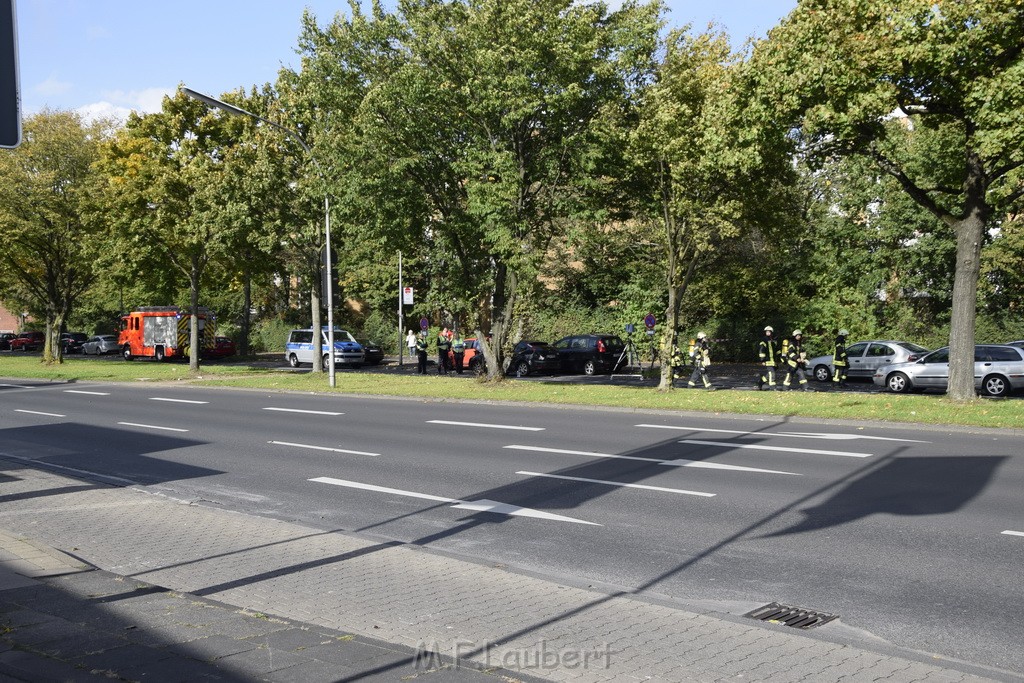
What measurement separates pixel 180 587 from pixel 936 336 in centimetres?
3405

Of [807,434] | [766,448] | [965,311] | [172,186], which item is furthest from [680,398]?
[172,186]

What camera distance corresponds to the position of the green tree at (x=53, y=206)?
129 feet

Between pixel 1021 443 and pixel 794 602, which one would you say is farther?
pixel 1021 443

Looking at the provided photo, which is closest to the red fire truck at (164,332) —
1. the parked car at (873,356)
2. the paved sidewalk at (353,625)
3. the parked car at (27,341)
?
the parked car at (27,341)

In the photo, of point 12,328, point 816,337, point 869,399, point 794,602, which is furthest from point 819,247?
point 12,328

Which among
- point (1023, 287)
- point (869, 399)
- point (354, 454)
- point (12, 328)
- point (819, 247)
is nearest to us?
point (354, 454)

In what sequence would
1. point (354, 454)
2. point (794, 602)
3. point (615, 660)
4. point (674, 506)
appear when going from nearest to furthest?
point (615, 660) < point (794, 602) < point (674, 506) < point (354, 454)

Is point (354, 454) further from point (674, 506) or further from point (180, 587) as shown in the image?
point (180, 587)

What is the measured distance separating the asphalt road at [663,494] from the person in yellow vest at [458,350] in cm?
1781

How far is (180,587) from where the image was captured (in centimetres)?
650

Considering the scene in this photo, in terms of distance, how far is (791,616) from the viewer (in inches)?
231

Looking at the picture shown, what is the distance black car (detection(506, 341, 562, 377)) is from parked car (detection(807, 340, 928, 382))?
10.1 meters

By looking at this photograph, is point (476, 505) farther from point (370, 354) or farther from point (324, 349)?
point (370, 354)

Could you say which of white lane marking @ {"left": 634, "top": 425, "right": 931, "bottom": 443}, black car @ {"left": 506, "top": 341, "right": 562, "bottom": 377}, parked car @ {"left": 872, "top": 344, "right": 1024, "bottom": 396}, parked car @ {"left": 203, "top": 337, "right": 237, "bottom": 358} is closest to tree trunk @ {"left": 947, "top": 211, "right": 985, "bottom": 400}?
parked car @ {"left": 872, "top": 344, "right": 1024, "bottom": 396}
